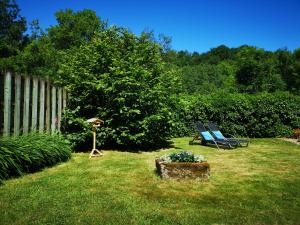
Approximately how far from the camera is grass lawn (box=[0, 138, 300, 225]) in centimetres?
486

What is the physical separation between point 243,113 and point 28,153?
13025mm

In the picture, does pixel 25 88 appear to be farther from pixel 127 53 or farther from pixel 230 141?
pixel 230 141

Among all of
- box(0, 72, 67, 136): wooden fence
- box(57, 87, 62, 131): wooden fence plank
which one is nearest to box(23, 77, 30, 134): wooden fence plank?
box(0, 72, 67, 136): wooden fence

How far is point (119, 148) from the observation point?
1254cm

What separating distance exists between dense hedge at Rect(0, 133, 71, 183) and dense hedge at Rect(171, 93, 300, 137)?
31.2 feet

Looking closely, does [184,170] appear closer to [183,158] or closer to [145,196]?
[183,158]

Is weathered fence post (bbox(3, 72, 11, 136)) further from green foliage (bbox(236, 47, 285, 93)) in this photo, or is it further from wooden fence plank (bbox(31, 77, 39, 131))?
green foliage (bbox(236, 47, 285, 93))

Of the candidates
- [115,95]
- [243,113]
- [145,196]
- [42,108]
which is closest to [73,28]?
[243,113]

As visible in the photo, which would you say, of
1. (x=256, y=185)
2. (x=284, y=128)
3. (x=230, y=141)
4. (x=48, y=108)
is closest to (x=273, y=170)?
(x=256, y=185)

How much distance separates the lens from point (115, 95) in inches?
463

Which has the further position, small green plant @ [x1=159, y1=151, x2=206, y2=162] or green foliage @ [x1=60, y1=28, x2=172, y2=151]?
green foliage @ [x1=60, y1=28, x2=172, y2=151]

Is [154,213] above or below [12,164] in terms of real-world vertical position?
below

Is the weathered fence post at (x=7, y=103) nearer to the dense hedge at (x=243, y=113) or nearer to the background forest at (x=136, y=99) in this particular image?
the background forest at (x=136, y=99)

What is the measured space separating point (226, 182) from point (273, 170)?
7.19 ft
